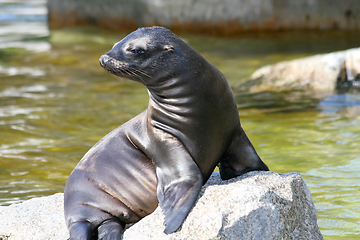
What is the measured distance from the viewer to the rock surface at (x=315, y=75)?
30.0 ft

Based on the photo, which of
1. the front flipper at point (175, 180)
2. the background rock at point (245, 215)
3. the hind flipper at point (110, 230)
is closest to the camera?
the background rock at point (245, 215)

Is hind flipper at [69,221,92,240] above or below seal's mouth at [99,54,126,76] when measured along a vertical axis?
below

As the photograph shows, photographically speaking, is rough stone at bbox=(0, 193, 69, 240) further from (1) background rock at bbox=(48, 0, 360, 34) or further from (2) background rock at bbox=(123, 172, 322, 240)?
(1) background rock at bbox=(48, 0, 360, 34)

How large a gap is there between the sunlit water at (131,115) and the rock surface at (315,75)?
0.43 metres

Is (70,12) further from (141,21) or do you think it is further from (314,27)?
(314,27)

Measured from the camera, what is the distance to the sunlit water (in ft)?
18.0

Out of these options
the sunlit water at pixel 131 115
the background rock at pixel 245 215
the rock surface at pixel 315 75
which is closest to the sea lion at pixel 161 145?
the background rock at pixel 245 215

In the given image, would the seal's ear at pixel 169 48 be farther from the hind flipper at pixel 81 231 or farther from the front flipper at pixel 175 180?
the hind flipper at pixel 81 231

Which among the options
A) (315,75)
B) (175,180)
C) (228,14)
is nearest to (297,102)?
(315,75)

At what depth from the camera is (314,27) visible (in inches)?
565

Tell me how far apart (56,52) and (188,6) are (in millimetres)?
4195

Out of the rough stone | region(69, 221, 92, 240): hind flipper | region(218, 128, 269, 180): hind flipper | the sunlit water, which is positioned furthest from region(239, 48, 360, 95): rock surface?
region(69, 221, 92, 240): hind flipper

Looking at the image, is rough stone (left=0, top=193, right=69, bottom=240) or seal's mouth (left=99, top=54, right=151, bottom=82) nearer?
seal's mouth (left=99, top=54, right=151, bottom=82)

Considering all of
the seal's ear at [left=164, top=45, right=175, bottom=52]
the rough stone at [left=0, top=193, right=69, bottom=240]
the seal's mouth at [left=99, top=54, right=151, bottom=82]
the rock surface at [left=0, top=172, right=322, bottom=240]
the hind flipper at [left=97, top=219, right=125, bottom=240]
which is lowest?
the rough stone at [left=0, top=193, right=69, bottom=240]
